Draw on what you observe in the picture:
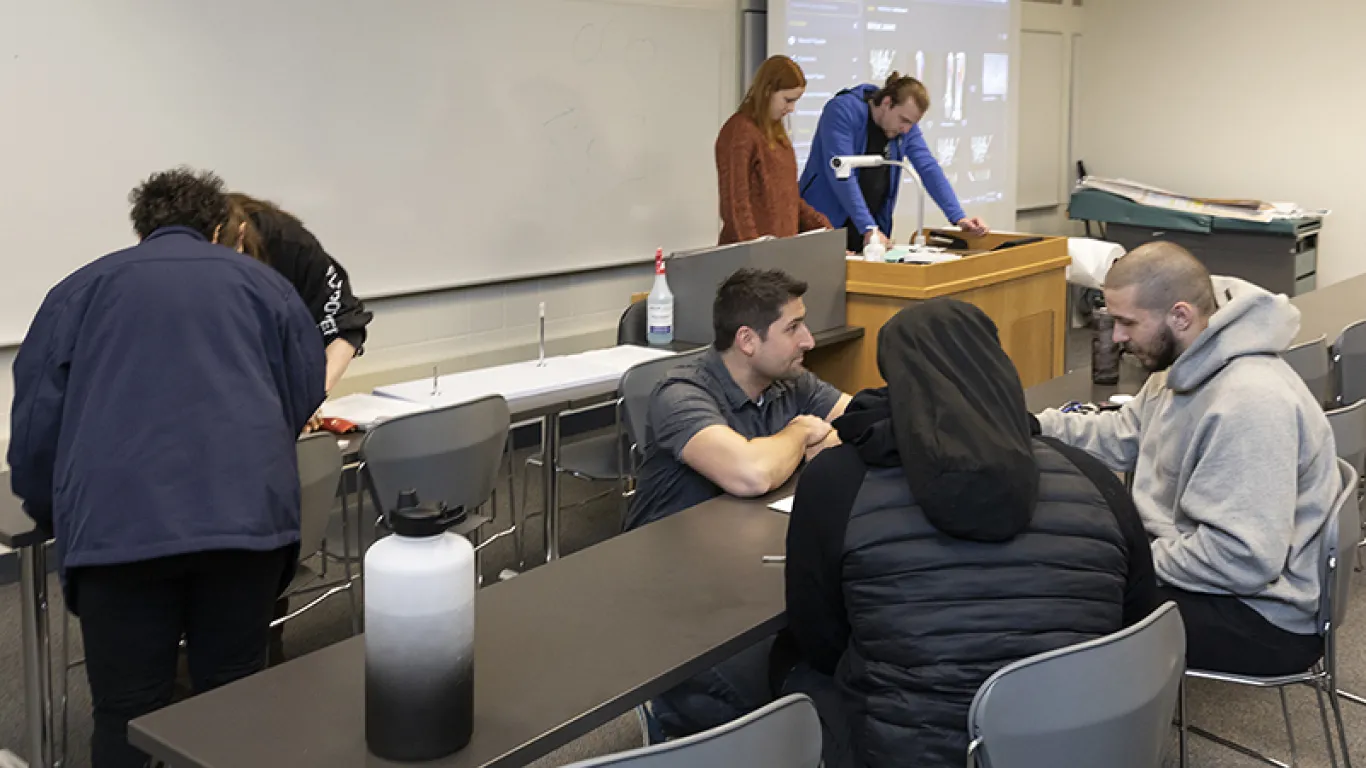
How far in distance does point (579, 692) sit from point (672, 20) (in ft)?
14.3

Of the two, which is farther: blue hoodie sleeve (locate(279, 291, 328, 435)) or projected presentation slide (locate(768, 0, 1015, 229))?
projected presentation slide (locate(768, 0, 1015, 229))

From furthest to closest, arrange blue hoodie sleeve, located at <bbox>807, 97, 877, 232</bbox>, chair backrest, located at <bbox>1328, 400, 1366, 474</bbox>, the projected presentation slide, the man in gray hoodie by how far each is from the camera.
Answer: the projected presentation slide → blue hoodie sleeve, located at <bbox>807, 97, 877, 232</bbox> → chair backrest, located at <bbox>1328, 400, 1366, 474</bbox> → the man in gray hoodie

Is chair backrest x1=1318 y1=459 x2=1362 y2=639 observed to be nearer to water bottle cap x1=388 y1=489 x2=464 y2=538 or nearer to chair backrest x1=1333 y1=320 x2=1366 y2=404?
water bottle cap x1=388 y1=489 x2=464 y2=538

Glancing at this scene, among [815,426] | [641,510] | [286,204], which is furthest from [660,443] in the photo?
[286,204]

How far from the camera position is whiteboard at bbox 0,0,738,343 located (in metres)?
3.65

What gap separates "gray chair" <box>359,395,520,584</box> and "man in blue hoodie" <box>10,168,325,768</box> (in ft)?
2.20

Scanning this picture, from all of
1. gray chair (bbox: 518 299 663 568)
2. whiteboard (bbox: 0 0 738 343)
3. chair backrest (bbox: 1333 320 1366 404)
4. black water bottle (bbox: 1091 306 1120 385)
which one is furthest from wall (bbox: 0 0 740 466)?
chair backrest (bbox: 1333 320 1366 404)

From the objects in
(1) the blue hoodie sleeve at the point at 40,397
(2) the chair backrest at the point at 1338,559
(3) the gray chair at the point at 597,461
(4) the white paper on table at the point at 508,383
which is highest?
(1) the blue hoodie sleeve at the point at 40,397

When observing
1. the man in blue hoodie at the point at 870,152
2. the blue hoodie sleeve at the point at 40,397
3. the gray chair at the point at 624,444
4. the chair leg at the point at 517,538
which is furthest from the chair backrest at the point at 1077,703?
the man in blue hoodie at the point at 870,152

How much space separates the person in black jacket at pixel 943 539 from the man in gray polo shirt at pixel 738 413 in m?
0.65

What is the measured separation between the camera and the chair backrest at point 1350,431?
2572 mm

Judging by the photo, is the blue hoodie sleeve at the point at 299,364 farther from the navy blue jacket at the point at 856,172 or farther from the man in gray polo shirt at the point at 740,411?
the navy blue jacket at the point at 856,172

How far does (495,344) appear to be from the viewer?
16.6 feet

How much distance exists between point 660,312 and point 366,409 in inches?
45.3
